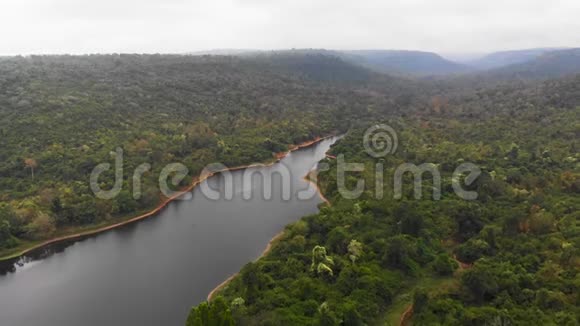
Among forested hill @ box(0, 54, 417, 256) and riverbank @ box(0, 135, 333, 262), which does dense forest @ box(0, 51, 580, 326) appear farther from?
riverbank @ box(0, 135, 333, 262)

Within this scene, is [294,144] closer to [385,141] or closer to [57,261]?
[385,141]

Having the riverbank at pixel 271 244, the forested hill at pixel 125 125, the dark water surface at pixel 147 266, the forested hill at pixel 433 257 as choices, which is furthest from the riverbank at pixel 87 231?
the forested hill at pixel 433 257

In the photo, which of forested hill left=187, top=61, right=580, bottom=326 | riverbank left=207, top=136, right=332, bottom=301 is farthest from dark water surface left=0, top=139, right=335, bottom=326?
forested hill left=187, top=61, right=580, bottom=326

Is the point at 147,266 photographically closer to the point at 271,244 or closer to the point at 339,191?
the point at 271,244

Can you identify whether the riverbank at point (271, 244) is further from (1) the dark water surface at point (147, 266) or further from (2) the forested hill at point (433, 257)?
(2) the forested hill at point (433, 257)

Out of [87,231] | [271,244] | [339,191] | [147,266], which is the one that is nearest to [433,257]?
[271,244]

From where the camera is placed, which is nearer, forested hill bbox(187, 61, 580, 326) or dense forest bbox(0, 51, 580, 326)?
forested hill bbox(187, 61, 580, 326)
